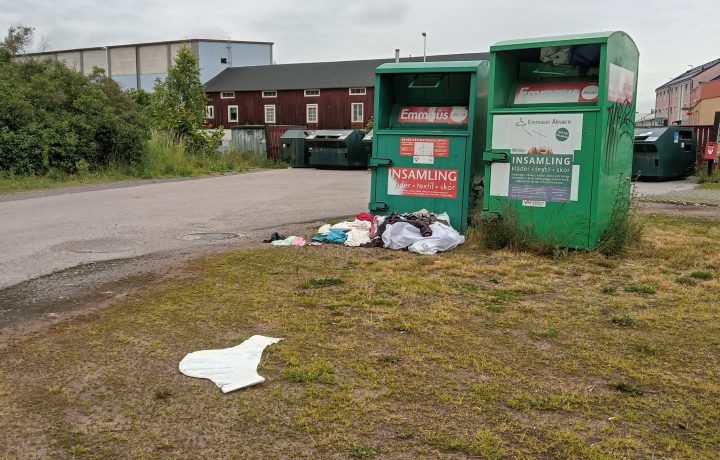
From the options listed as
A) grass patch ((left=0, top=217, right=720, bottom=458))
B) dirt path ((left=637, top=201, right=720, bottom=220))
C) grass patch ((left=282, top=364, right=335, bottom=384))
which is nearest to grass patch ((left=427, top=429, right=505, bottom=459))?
grass patch ((left=0, top=217, right=720, bottom=458))

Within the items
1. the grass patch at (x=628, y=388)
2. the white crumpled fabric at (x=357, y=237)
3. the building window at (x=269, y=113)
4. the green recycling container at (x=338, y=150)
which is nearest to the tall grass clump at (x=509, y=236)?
the white crumpled fabric at (x=357, y=237)

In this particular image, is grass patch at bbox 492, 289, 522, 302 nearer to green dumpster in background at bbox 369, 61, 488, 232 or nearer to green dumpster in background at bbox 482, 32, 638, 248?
green dumpster in background at bbox 482, 32, 638, 248

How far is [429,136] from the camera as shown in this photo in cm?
764

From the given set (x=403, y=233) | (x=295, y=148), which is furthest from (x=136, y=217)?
(x=295, y=148)

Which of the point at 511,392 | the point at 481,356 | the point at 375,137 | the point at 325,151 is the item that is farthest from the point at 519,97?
the point at 325,151

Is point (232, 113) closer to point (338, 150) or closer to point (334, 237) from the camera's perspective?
point (338, 150)

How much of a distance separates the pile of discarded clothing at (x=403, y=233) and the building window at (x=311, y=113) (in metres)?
43.4

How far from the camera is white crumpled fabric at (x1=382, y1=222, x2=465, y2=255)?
6859 mm

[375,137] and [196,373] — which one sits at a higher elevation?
[375,137]

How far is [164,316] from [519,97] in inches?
177

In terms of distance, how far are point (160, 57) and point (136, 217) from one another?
196ft

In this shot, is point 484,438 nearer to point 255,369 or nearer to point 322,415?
point 322,415

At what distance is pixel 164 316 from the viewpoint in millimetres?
4391

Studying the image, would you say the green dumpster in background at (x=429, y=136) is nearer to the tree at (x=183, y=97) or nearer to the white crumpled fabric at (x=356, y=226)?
the white crumpled fabric at (x=356, y=226)
